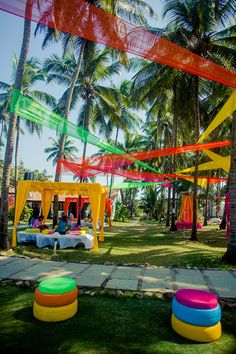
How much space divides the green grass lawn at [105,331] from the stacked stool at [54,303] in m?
0.08

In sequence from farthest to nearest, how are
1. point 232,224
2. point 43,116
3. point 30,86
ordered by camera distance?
point 30,86, point 43,116, point 232,224

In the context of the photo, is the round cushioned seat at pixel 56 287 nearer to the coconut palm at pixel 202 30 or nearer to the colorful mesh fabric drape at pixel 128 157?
→ the colorful mesh fabric drape at pixel 128 157

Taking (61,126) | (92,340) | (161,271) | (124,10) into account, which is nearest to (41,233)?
(61,126)

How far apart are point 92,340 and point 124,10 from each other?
42.9ft

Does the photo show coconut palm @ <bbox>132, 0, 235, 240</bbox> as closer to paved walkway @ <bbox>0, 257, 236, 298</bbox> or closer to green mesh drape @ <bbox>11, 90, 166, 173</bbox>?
green mesh drape @ <bbox>11, 90, 166, 173</bbox>

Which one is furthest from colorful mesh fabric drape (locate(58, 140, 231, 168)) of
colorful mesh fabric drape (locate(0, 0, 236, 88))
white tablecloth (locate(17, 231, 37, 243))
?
colorful mesh fabric drape (locate(0, 0, 236, 88))

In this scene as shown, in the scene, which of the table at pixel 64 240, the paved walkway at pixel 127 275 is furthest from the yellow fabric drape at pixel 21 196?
the paved walkway at pixel 127 275

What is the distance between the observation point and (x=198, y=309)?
332 centimetres

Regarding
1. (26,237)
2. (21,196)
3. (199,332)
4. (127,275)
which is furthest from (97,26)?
(26,237)

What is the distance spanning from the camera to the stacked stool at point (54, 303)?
12.2ft

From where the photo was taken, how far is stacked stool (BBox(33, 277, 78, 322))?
12.2 ft

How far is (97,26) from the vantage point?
14.8 ft

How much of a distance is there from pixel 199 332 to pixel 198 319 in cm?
15

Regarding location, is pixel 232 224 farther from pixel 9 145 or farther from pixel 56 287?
pixel 9 145
